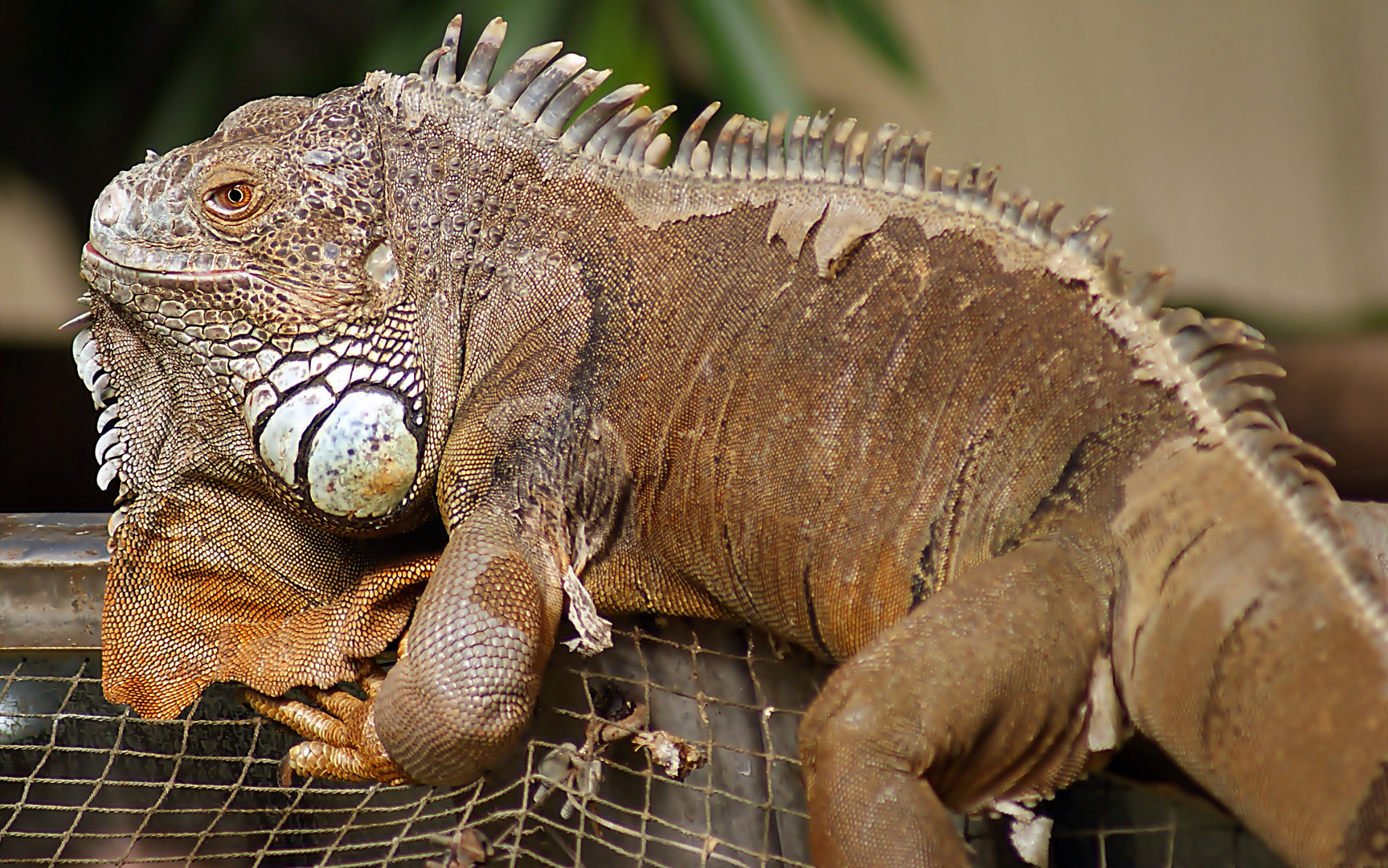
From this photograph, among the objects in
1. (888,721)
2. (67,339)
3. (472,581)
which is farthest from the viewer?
(67,339)

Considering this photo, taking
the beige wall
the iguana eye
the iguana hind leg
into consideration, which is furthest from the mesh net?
the beige wall

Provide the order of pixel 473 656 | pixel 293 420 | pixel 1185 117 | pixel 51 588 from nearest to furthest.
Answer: pixel 473 656
pixel 293 420
pixel 51 588
pixel 1185 117

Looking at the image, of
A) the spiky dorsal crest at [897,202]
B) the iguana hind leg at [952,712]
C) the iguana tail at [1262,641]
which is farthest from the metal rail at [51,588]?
the iguana tail at [1262,641]

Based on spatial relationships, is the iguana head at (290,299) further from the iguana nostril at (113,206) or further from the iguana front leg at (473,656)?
the iguana front leg at (473,656)

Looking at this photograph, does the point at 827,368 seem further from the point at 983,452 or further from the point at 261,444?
the point at 261,444

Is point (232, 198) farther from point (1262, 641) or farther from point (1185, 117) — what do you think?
point (1185, 117)

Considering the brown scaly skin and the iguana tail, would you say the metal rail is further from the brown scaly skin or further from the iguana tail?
the iguana tail

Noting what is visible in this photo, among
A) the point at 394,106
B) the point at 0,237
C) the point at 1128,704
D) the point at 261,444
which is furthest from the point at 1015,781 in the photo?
the point at 0,237

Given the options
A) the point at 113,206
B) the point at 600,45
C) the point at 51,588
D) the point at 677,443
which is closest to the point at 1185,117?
the point at 600,45
